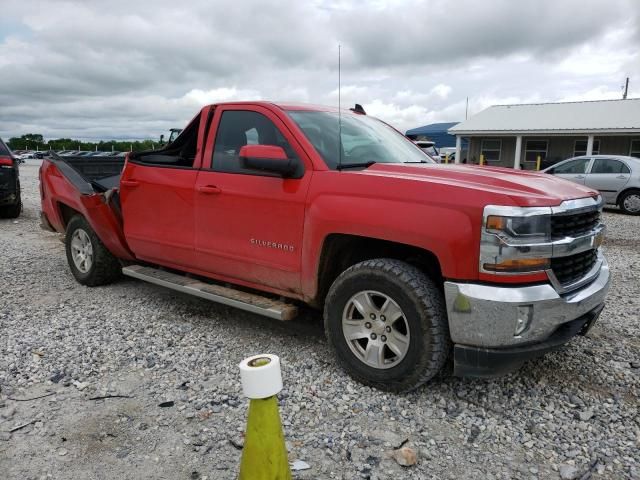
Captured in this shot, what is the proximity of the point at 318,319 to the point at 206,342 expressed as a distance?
3.44 feet

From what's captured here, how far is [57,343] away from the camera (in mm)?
4180

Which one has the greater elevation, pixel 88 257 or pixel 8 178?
pixel 8 178

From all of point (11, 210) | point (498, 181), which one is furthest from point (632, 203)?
point (11, 210)

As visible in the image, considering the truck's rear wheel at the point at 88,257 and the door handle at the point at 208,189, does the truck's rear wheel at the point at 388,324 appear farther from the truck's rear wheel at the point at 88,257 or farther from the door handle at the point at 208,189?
the truck's rear wheel at the point at 88,257

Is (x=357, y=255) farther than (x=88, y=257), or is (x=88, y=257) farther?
(x=88, y=257)

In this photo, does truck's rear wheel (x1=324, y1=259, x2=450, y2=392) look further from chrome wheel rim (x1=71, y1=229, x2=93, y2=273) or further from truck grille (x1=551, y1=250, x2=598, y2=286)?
chrome wheel rim (x1=71, y1=229, x2=93, y2=273)

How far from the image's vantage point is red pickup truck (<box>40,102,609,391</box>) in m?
2.91

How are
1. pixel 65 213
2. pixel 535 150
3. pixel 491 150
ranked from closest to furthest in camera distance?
pixel 65 213
pixel 535 150
pixel 491 150

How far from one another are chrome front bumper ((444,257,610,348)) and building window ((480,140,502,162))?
25730 mm

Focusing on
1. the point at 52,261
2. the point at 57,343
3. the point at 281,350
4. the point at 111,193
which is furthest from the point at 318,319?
the point at 52,261

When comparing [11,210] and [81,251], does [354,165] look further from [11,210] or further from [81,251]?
[11,210]

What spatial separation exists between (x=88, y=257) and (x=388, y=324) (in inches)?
149

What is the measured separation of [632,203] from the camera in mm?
12648

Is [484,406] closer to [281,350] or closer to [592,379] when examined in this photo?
[592,379]
